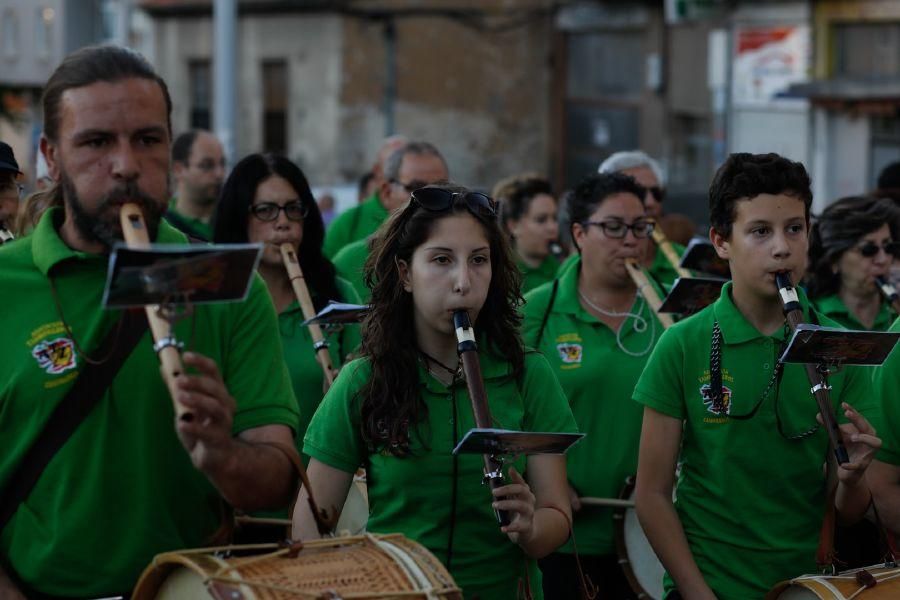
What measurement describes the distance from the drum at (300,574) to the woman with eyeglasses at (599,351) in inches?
105

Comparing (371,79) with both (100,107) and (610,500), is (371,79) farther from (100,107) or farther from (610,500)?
(100,107)

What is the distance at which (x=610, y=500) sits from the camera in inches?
249

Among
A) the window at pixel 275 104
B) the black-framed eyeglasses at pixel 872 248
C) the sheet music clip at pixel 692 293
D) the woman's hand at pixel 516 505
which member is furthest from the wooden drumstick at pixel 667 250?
the window at pixel 275 104

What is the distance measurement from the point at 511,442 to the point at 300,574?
634 millimetres

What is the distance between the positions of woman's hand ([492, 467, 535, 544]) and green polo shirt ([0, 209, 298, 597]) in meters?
0.60

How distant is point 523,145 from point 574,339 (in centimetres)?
2221

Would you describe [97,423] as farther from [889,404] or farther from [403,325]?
[889,404]

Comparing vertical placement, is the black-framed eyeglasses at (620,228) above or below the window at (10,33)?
below

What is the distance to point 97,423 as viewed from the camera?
143 inches

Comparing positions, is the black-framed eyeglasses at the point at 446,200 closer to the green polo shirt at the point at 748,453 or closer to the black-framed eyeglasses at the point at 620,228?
the green polo shirt at the point at 748,453

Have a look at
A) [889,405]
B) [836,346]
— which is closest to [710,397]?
[836,346]

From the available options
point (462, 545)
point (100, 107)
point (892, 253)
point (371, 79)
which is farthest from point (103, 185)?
point (371, 79)

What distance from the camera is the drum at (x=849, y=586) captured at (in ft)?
13.7

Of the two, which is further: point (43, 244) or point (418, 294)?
point (418, 294)
